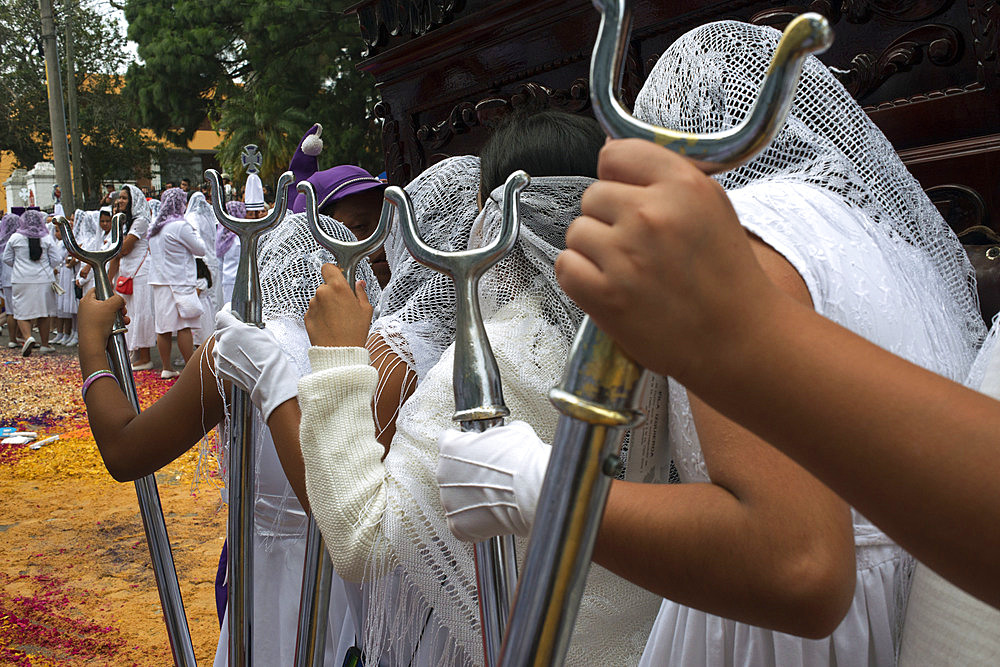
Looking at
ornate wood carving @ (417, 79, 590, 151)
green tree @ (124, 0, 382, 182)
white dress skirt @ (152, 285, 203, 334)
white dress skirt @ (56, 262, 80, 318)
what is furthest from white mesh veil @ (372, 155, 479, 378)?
green tree @ (124, 0, 382, 182)

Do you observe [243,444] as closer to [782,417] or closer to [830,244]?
[830,244]

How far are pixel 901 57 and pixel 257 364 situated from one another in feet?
4.01

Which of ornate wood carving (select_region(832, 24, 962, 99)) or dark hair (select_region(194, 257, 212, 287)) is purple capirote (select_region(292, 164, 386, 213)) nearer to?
ornate wood carving (select_region(832, 24, 962, 99))

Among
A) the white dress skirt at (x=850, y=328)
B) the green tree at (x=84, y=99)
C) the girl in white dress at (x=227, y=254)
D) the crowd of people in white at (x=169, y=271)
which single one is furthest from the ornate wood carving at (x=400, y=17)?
the green tree at (x=84, y=99)

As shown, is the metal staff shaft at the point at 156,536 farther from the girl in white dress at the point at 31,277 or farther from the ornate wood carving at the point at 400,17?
the girl in white dress at the point at 31,277

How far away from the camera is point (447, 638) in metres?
1.24

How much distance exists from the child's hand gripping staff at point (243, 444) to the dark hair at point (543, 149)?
32 centimetres

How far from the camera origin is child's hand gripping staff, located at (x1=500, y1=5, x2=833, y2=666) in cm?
49

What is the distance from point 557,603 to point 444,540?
610 millimetres

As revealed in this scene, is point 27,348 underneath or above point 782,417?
underneath

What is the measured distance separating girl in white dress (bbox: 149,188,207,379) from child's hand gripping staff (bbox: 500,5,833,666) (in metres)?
7.56

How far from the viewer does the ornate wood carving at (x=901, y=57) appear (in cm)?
144

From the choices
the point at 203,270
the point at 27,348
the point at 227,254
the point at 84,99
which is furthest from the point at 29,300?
the point at 84,99

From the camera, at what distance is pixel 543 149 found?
1259 mm
